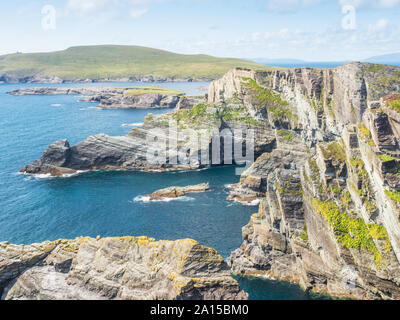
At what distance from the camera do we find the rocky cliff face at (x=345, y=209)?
45.2m

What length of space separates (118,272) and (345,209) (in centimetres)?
3346

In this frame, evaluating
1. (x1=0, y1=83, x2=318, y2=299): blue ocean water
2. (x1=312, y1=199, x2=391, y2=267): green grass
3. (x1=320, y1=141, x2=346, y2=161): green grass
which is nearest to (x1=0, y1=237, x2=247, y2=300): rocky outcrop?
(x1=312, y1=199, x2=391, y2=267): green grass

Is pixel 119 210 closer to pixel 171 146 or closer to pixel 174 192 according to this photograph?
pixel 174 192

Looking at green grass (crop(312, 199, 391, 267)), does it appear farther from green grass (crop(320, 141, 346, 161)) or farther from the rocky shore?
green grass (crop(320, 141, 346, 161))

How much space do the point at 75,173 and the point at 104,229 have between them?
1740 inches

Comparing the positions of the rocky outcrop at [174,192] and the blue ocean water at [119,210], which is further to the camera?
the rocky outcrop at [174,192]

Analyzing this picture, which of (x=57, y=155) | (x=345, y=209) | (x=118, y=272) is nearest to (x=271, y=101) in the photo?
(x=57, y=155)

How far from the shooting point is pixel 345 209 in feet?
171

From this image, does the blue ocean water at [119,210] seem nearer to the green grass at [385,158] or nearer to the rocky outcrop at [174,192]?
the rocky outcrop at [174,192]

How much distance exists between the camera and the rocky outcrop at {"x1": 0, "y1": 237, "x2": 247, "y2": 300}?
3497 cm

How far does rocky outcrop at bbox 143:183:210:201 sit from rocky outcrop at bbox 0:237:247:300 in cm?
5432

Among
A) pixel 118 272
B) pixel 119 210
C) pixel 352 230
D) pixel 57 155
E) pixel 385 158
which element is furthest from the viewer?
pixel 57 155

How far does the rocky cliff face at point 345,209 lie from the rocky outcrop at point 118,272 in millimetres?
20834

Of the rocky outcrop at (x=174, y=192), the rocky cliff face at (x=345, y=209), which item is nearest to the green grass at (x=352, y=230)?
the rocky cliff face at (x=345, y=209)
